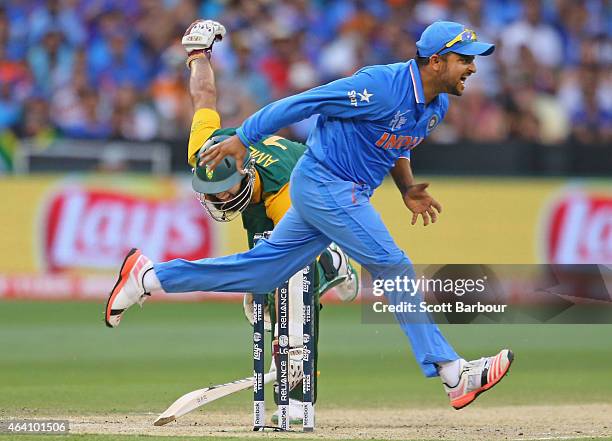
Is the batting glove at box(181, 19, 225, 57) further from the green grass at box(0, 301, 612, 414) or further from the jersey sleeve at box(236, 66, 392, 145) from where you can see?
the green grass at box(0, 301, 612, 414)

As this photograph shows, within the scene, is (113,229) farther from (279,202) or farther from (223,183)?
(223,183)

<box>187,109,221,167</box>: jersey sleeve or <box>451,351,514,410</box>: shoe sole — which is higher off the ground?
<box>187,109,221,167</box>: jersey sleeve

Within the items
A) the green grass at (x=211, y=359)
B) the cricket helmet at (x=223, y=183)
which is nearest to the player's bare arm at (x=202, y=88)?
the cricket helmet at (x=223, y=183)

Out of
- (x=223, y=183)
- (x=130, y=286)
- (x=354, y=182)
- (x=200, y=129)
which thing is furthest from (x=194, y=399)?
(x=354, y=182)

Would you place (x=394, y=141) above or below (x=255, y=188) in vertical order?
above

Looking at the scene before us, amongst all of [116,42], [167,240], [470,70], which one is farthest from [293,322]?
[116,42]

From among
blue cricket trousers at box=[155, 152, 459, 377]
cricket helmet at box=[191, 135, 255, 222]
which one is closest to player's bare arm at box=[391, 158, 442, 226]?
blue cricket trousers at box=[155, 152, 459, 377]

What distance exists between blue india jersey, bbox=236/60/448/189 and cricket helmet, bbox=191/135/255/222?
473 millimetres

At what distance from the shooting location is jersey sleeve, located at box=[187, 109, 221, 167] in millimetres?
8055

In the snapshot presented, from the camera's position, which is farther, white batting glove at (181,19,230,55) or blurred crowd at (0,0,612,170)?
blurred crowd at (0,0,612,170)

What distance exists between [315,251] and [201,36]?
81.9 inches

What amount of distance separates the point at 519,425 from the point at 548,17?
10.8 meters

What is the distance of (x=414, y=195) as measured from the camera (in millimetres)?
7812

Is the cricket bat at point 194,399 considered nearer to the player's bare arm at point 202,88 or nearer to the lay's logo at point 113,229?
the player's bare arm at point 202,88
